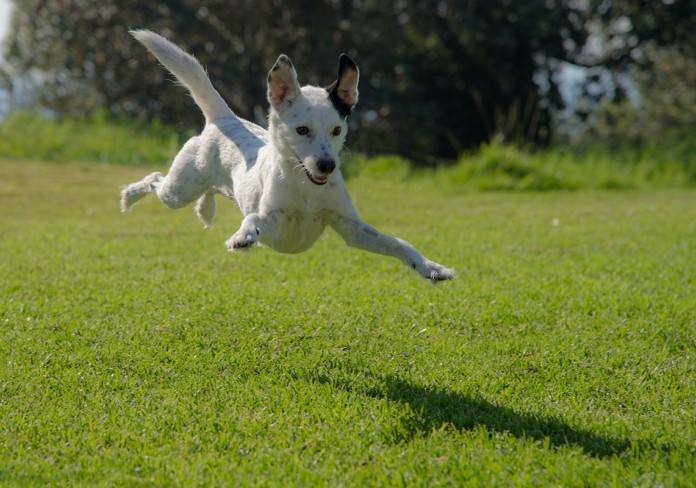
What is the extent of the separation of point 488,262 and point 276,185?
3394 millimetres

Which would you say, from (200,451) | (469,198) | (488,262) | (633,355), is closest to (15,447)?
(200,451)

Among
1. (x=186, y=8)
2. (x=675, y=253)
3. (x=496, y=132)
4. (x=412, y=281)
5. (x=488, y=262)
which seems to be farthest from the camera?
(x=496, y=132)

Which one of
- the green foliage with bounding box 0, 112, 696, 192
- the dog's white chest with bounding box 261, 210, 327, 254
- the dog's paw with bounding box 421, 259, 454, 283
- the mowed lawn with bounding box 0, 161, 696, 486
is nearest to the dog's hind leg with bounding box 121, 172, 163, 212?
the mowed lawn with bounding box 0, 161, 696, 486

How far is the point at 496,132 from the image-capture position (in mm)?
18406

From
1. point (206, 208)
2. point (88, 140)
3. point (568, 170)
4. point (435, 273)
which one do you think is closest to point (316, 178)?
point (435, 273)

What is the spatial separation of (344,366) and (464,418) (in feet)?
3.14

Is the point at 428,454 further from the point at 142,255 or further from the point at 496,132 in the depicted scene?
the point at 496,132

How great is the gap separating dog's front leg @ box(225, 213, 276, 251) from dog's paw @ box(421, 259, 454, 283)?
36.7 inches

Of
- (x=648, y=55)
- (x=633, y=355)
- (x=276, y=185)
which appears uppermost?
(x=648, y=55)

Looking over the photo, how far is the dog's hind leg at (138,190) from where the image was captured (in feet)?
20.4

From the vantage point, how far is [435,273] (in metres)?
4.24

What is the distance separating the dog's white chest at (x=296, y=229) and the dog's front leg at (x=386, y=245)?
109mm

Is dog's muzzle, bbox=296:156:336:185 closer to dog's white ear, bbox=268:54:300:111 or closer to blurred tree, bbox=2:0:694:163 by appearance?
dog's white ear, bbox=268:54:300:111

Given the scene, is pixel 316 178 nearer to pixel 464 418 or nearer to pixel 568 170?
pixel 464 418
